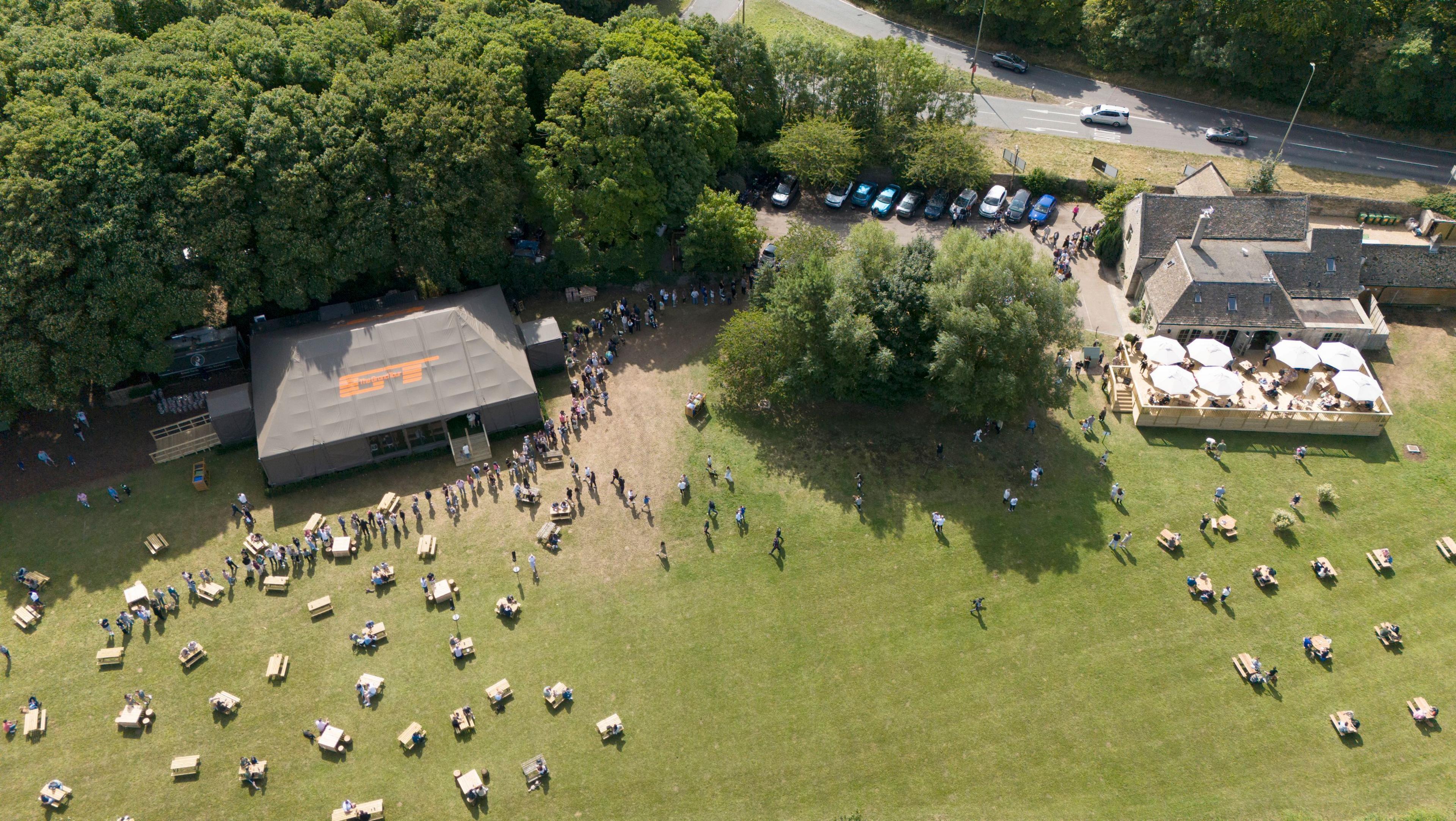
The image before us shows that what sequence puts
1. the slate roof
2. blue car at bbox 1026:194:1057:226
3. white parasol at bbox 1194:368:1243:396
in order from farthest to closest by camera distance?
blue car at bbox 1026:194:1057:226
the slate roof
white parasol at bbox 1194:368:1243:396

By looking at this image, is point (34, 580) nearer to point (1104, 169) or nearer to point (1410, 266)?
point (1104, 169)

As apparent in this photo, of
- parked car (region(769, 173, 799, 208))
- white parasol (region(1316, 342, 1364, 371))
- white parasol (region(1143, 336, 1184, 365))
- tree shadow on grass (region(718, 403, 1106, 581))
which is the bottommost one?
tree shadow on grass (region(718, 403, 1106, 581))

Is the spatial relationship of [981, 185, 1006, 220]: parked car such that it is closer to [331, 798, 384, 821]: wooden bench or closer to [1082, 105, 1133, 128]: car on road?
[1082, 105, 1133, 128]: car on road

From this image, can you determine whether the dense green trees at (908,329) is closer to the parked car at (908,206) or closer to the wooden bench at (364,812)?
the parked car at (908,206)

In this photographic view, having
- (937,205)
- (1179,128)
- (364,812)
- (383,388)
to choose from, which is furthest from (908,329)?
(1179,128)

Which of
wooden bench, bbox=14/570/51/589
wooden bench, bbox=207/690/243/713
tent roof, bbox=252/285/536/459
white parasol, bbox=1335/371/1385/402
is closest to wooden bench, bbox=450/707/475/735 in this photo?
wooden bench, bbox=207/690/243/713
